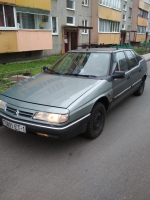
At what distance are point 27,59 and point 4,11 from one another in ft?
11.4

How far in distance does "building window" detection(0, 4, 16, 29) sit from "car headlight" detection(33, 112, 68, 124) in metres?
9.06

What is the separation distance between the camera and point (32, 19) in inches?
482

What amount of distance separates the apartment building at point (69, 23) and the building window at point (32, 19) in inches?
73.6

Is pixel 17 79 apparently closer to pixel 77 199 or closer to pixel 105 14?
pixel 77 199

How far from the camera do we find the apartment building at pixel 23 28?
390 inches

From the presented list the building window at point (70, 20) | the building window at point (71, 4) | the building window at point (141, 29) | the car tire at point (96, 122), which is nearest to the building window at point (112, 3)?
the building window at point (71, 4)

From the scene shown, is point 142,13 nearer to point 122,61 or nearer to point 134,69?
point 134,69

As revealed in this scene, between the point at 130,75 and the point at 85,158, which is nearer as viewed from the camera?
the point at 85,158

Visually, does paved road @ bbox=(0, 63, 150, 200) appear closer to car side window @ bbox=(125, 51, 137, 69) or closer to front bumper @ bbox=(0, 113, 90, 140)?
front bumper @ bbox=(0, 113, 90, 140)

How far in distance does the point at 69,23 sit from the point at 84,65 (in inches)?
578

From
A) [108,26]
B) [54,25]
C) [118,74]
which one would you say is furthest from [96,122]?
[108,26]

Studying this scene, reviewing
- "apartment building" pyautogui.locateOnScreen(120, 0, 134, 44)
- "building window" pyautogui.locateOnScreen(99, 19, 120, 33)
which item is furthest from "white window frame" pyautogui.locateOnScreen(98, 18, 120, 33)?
"apartment building" pyautogui.locateOnScreen(120, 0, 134, 44)

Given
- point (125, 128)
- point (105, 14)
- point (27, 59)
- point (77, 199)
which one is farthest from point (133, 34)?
point (77, 199)

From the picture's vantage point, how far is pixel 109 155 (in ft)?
9.18
